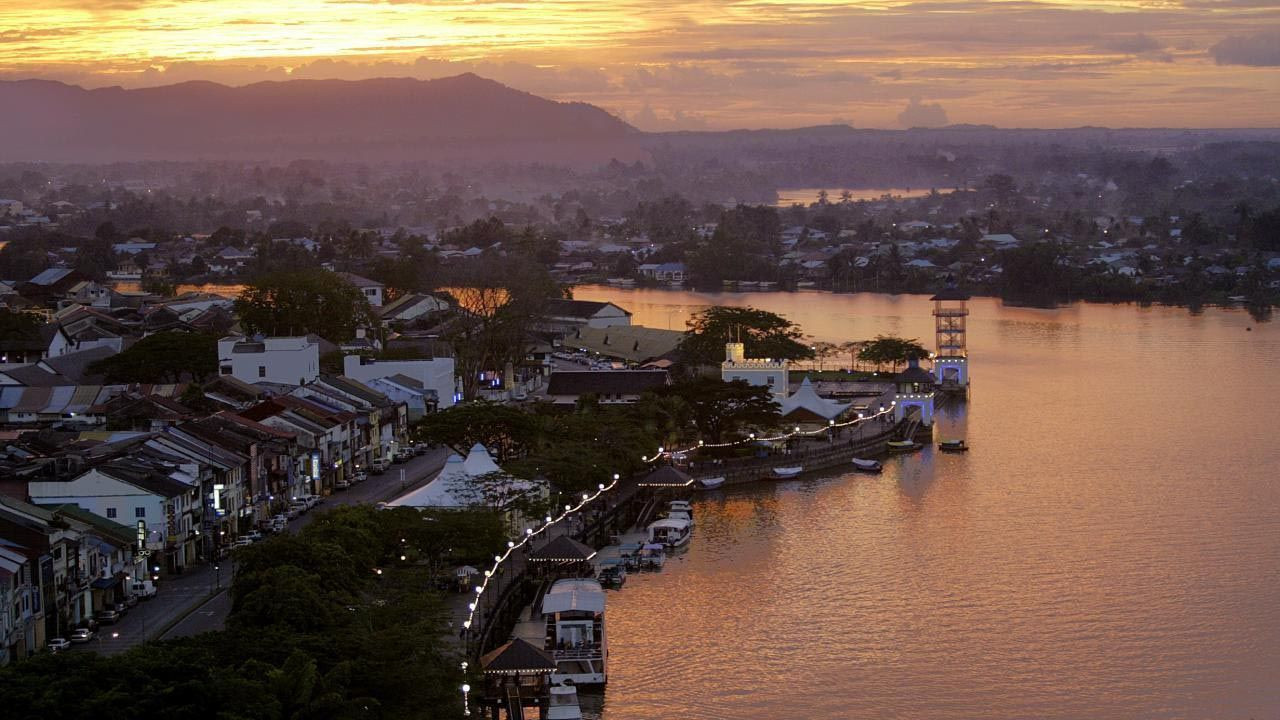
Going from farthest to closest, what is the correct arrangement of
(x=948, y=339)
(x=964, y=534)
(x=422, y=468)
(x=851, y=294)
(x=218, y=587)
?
(x=851, y=294) → (x=948, y=339) → (x=422, y=468) → (x=964, y=534) → (x=218, y=587)

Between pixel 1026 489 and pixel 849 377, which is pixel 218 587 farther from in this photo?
pixel 849 377

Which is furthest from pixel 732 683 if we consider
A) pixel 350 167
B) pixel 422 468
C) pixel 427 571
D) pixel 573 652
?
pixel 350 167

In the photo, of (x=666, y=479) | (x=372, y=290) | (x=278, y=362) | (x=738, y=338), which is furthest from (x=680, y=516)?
(x=372, y=290)

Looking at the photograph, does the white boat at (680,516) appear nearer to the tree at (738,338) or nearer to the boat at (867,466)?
the boat at (867,466)

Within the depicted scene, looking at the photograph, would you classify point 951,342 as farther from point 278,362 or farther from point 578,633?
point 578,633

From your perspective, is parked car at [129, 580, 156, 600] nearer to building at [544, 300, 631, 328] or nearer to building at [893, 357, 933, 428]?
building at [893, 357, 933, 428]
